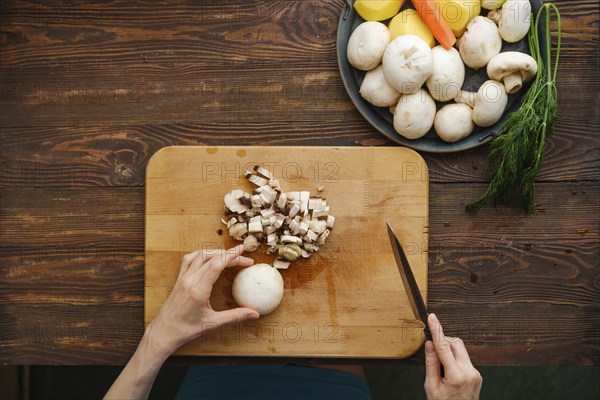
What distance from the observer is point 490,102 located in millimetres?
1316

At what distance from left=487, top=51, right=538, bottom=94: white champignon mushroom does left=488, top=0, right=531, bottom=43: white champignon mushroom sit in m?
0.05

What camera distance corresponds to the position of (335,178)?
138cm

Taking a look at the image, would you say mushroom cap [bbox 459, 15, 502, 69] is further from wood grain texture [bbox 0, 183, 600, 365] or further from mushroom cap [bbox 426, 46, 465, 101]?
wood grain texture [bbox 0, 183, 600, 365]

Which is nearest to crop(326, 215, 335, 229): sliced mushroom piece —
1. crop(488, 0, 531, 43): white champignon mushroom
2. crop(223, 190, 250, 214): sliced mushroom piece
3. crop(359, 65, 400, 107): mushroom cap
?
crop(223, 190, 250, 214): sliced mushroom piece

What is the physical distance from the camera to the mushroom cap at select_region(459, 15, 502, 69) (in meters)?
1.32

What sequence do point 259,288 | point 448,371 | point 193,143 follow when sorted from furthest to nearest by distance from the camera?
1. point 193,143
2. point 259,288
3. point 448,371

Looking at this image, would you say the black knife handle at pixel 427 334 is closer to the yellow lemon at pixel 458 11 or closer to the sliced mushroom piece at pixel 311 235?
the sliced mushroom piece at pixel 311 235

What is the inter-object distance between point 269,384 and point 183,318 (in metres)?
0.37

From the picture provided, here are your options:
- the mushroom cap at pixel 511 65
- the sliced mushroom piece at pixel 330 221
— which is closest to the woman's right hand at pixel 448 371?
the sliced mushroom piece at pixel 330 221

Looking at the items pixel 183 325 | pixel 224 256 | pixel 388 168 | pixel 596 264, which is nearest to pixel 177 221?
pixel 224 256

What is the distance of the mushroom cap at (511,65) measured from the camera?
1310 millimetres

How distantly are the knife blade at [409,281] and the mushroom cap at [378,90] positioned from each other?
1.10 ft

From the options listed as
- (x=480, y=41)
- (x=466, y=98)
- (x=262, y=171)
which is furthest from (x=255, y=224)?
(x=480, y=41)

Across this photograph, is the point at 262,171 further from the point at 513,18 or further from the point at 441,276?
the point at 513,18
